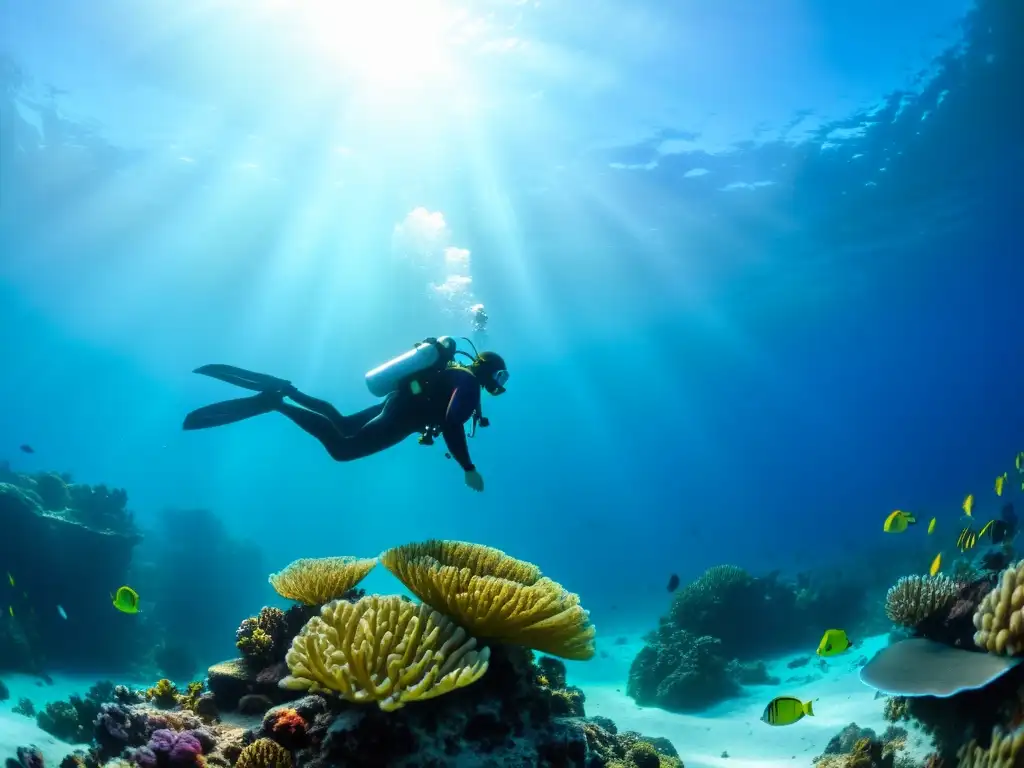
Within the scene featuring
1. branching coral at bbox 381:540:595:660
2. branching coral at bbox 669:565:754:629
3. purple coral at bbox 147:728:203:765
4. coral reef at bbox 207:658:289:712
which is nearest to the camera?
branching coral at bbox 381:540:595:660

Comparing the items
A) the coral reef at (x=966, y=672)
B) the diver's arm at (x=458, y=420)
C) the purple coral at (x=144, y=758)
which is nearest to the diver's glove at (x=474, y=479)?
the diver's arm at (x=458, y=420)

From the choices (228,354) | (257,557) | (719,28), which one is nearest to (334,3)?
(719,28)

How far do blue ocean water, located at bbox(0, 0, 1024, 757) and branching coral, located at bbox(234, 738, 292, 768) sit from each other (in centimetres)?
2184

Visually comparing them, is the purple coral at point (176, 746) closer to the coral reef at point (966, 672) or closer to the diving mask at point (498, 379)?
the diving mask at point (498, 379)

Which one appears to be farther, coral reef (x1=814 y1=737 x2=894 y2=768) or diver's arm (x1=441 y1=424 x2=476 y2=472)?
diver's arm (x1=441 y1=424 x2=476 y2=472)

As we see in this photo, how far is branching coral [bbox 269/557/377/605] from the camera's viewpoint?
4.36 m

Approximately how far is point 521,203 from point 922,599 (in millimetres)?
29442

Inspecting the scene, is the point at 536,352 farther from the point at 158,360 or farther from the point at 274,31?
the point at 158,360

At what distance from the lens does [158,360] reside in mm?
61875

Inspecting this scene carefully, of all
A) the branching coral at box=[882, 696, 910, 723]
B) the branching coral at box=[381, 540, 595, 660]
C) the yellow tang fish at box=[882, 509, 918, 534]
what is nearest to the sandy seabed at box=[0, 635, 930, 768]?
the branching coral at box=[882, 696, 910, 723]

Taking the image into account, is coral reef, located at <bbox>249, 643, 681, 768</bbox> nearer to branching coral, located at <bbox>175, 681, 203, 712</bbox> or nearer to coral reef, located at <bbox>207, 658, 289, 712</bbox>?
coral reef, located at <bbox>207, 658, 289, 712</bbox>

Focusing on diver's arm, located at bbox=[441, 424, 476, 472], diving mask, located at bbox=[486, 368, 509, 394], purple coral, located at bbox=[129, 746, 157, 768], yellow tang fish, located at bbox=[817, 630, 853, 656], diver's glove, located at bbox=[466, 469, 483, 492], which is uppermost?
diving mask, located at bbox=[486, 368, 509, 394]

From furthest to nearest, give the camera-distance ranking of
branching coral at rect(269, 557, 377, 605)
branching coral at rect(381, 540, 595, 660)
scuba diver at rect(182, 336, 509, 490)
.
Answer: scuba diver at rect(182, 336, 509, 490)
branching coral at rect(269, 557, 377, 605)
branching coral at rect(381, 540, 595, 660)

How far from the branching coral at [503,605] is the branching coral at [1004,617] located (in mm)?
2584
